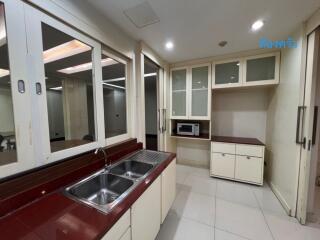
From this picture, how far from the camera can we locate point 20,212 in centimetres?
86

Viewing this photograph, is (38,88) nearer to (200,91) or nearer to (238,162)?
(200,91)

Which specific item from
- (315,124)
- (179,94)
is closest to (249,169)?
(315,124)

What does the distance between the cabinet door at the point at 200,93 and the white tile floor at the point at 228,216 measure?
4.53 ft

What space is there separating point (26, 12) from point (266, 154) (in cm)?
381

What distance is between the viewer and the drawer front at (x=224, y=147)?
264cm

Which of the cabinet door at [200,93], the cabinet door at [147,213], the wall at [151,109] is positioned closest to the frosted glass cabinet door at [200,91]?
the cabinet door at [200,93]

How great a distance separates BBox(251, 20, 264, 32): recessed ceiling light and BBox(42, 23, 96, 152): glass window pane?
199 cm

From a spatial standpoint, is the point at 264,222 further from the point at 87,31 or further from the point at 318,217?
the point at 87,31

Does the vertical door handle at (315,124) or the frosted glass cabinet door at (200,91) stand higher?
the frosted glass cabinet door at (200,91)

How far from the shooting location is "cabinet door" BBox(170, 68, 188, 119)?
308 centimetres

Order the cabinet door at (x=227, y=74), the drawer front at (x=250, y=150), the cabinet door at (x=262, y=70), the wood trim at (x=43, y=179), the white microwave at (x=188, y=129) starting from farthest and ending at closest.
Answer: the white microwave at (x=188, y=129) < the cabinet door at (x=227, y=74) < the drawer front at (x=250, y=150) < the cabinet door at (x=262, y=70) < the wood trim at (x=43, y=179)

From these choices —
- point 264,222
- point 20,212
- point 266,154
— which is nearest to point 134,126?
point 20,212

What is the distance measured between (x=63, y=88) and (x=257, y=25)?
2403 mm

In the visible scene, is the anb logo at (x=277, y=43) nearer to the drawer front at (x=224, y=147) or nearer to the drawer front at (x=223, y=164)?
the drawer front at (x=224, y=147)
